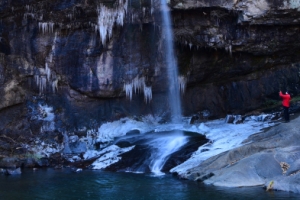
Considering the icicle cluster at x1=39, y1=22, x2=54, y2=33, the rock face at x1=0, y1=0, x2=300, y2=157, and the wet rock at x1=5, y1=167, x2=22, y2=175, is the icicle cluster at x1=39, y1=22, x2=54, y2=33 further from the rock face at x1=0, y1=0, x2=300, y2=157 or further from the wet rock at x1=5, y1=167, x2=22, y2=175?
the wet rock at x1=5, y1=167, x2=22, y2=175

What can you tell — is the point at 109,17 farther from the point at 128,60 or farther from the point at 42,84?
the point at 42,84

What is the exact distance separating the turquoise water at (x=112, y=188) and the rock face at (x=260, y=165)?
0.36 m

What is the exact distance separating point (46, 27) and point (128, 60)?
407 cm

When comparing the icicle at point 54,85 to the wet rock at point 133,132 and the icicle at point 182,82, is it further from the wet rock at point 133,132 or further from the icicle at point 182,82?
the icicle at point 182,82

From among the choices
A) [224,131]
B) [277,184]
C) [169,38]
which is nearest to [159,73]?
[169,38]

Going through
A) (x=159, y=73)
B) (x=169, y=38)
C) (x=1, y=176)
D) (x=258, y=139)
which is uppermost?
(x=169, y=38)

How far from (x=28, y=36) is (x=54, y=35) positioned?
1205 mm

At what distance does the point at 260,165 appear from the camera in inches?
535

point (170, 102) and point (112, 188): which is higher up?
point (170, 102)

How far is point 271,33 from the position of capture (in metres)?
21.4

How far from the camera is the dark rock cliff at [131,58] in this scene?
67.1ft

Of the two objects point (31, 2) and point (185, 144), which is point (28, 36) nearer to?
point (31, 2)

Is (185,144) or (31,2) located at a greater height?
(31,2)

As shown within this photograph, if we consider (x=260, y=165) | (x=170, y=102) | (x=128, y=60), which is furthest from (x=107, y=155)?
(x=260, y=165)
